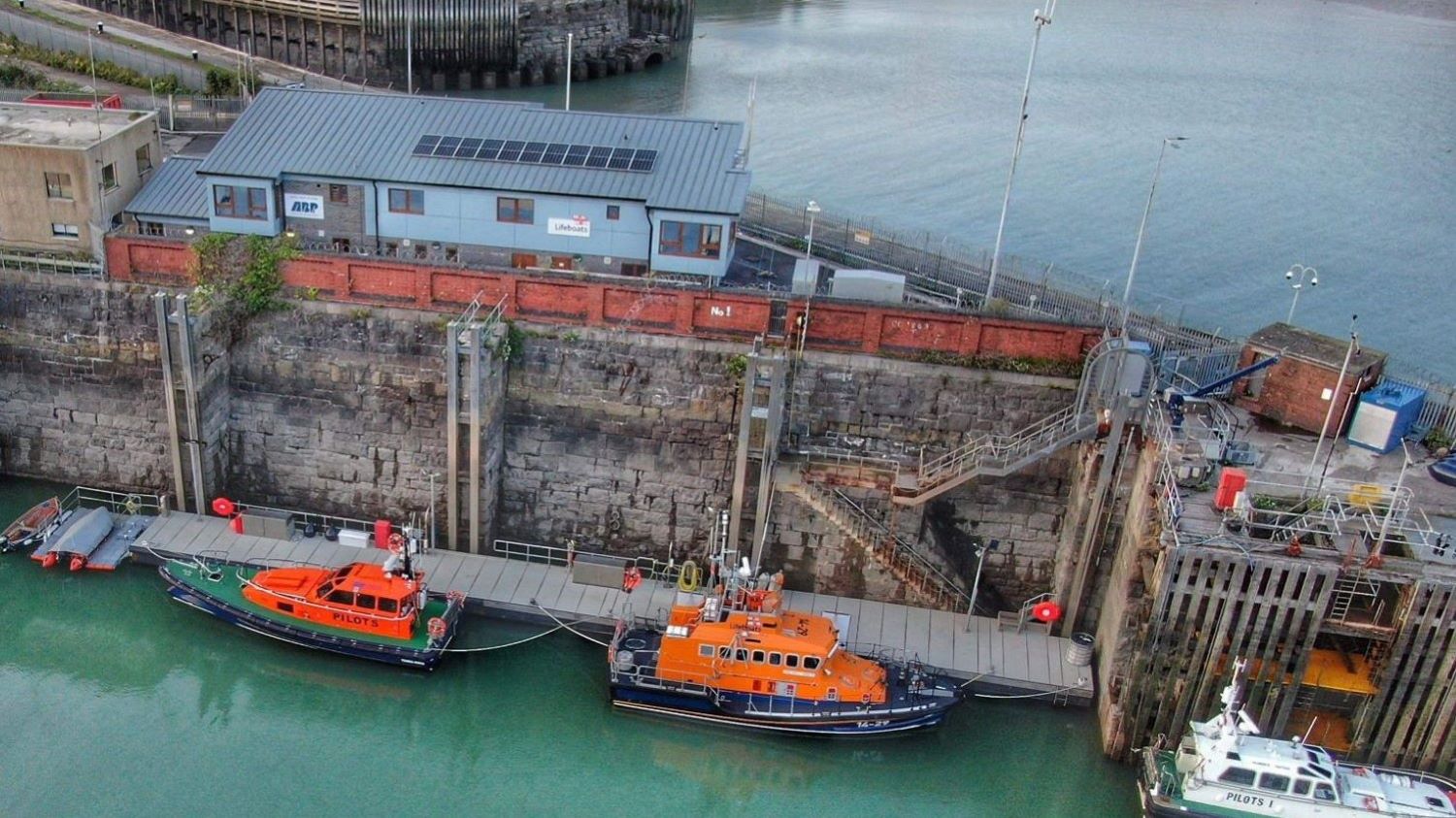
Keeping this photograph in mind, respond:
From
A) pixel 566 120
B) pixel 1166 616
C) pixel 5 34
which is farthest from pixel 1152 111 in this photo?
pixel 5 34

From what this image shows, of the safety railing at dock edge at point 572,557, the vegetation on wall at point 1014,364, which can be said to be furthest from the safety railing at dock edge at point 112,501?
the vegetation on wall at point 1014,364

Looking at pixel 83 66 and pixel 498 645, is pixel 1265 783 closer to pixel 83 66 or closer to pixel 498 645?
pixel 498 645

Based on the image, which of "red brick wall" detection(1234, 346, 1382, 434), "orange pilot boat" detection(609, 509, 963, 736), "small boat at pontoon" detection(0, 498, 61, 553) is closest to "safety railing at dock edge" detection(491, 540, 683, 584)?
"orange pilot boat" detection(609, 509, 963, 736)

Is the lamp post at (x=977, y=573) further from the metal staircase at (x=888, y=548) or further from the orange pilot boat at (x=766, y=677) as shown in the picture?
the orange pilot boat at (x=766, y=677)

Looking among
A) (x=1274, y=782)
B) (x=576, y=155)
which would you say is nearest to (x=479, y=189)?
(x=576, y=155)

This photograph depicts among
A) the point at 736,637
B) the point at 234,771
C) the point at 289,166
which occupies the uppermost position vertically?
the point at 289,166

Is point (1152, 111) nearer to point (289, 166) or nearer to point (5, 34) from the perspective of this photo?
point (289, 166)
